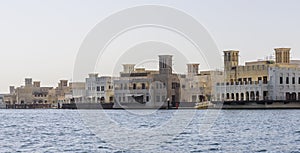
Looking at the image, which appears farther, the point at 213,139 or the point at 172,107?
the point at 172,107

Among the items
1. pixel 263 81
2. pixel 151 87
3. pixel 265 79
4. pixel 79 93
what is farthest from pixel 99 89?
pixel 265 79

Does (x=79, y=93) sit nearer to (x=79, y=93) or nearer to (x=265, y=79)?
(x=79, y=93)

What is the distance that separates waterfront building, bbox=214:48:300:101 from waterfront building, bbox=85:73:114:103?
31.6 m

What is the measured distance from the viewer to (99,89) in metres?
166

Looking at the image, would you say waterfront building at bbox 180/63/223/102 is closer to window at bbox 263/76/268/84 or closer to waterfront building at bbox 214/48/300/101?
waterfront building at bbox 214/48/300/101

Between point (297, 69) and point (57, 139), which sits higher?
point (297, 69)

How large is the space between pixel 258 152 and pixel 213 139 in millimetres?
Answer: 8562

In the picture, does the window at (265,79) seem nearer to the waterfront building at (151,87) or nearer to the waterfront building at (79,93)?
the waterfront building at (151,87)

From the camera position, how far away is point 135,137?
4241 centimetres

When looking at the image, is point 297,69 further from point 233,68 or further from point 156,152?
point 156,152

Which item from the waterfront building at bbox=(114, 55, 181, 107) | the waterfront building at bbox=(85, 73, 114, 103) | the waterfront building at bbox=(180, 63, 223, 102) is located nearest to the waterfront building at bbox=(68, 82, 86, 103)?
the waterfront building at bbox=(85, 73, 114, 103)

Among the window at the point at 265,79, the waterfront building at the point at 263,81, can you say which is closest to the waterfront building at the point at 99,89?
the waterfront building at the point at 263,81

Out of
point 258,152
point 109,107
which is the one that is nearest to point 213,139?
point 258,152

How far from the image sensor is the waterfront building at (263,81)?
12794 centimetres
